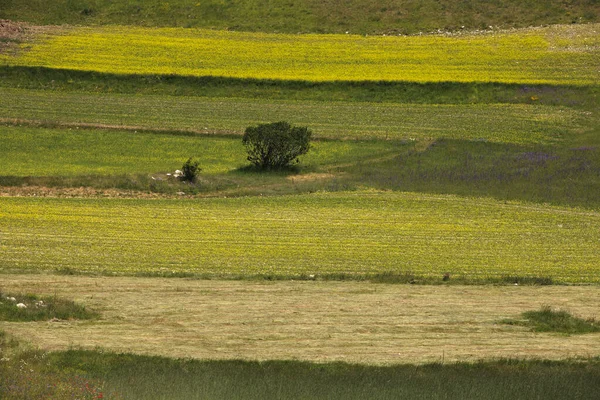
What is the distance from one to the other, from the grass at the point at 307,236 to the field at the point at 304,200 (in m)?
0.15

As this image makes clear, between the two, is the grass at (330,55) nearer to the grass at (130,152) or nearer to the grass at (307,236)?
the grass at (130,152)

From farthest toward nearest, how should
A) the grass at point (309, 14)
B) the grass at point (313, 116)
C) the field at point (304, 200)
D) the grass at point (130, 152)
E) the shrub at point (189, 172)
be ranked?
the grass at point (309, 14), the grass at point (313, 116), the grass at point (130, 152), the shrub at point (189, 172), the field at point (304, 200)

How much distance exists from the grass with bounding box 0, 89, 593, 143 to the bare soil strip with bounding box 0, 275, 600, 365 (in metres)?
25.5

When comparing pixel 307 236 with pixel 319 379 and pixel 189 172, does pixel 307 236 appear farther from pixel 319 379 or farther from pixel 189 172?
pixel 319 379

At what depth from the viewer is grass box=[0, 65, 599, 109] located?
5966 cm

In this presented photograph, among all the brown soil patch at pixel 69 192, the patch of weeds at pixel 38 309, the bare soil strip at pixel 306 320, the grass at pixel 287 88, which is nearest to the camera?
the bare soil strip at pixel 306 320

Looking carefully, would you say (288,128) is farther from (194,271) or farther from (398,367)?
(398,367)

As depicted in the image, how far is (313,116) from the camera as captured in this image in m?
55.6

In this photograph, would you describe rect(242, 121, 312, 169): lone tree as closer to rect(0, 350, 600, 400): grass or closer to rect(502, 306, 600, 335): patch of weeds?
rect(502, 306, 600, 335): patch of weeds

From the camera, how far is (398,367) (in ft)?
61.7

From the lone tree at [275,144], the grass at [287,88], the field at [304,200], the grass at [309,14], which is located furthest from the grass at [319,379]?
the grass at [309,14]

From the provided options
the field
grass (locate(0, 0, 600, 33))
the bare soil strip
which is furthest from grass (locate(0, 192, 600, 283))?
grass (locate(0, 0, 600, 33))

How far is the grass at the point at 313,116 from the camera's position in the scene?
52.2 meters

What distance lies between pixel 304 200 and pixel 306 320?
17.0 m
